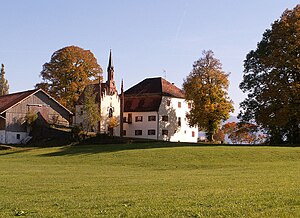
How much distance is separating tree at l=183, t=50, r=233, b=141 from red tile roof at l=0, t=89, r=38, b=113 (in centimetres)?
2492

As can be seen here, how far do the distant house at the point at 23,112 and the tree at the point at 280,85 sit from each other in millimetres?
31423

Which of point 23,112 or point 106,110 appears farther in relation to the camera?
point 106,110

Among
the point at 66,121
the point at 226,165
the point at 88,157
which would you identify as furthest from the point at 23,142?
the point at 226,165

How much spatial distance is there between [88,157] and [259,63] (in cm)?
2609

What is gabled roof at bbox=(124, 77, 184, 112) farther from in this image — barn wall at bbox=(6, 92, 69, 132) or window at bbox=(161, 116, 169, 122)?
barn wall at bbox=(6, 92, 69, 132)

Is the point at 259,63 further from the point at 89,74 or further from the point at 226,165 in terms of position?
the point at 89,74

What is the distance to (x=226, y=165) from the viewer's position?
38.5 metres

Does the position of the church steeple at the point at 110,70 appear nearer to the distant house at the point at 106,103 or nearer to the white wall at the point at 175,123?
the distant house at the point at 106,103

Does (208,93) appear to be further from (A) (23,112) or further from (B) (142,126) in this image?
(A) (23,112)

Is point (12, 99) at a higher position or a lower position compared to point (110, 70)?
lower

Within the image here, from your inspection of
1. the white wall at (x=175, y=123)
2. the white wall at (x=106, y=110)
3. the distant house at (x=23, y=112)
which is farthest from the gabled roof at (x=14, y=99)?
the white wall at (x=175, y=123)

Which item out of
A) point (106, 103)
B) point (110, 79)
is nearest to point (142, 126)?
point (106, 103)

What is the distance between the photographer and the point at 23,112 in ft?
240

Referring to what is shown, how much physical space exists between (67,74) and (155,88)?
1549 centimetres
